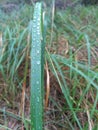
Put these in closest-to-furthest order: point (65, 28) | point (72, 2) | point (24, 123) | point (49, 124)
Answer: point (24, 123) < point (49, 124) < point (65, 28) < point (72, 2)

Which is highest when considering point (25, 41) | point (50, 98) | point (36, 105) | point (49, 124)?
point (25, 41)

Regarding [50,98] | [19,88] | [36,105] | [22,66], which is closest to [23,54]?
[22,66]

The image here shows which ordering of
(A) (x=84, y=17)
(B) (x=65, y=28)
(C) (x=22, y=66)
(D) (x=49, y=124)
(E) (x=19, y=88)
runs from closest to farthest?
(D) (x=49, y=124)
(E) (x=19, y=88)
(C) (x=22, y=66)
(B) (x=65, y=28)
(A) (x=84, y=17)

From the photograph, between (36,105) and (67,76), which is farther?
(67,76)

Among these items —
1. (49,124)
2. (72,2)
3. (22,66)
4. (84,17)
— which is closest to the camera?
(49,124)

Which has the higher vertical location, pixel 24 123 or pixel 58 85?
pixel 58 85

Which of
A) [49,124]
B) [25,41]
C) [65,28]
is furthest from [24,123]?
[65,28]

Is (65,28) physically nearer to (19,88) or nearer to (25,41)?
(25,41)

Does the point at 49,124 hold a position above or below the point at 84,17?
below

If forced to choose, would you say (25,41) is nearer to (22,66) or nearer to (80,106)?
(22,66)
